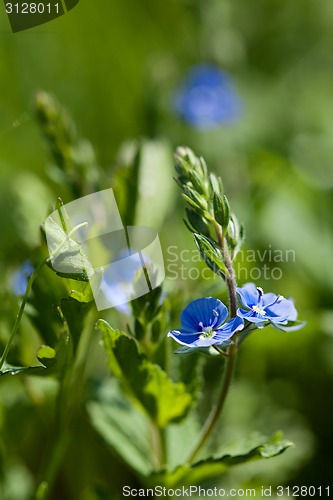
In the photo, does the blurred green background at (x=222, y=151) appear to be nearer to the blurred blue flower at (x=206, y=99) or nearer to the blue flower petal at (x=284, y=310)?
the blurred blue flower at (x=206, y=99)

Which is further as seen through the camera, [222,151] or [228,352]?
[222,151]

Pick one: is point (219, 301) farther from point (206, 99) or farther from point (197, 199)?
point (206, 99)

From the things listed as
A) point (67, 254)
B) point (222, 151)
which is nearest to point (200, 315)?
point (67, 254)

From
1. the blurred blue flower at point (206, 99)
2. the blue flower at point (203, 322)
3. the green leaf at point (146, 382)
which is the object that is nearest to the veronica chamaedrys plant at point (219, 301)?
the blue flower at point (203, 322)

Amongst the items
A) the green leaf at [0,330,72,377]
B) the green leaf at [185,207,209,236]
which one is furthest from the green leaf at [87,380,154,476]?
the green leaf at [185,207,209,236]

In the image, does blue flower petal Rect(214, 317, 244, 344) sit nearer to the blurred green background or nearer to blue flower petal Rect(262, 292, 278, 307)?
blue flower petal Rect(262, 292, 278, 307)

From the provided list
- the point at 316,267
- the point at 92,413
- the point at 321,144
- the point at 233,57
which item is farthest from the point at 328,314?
the point at 233,57
